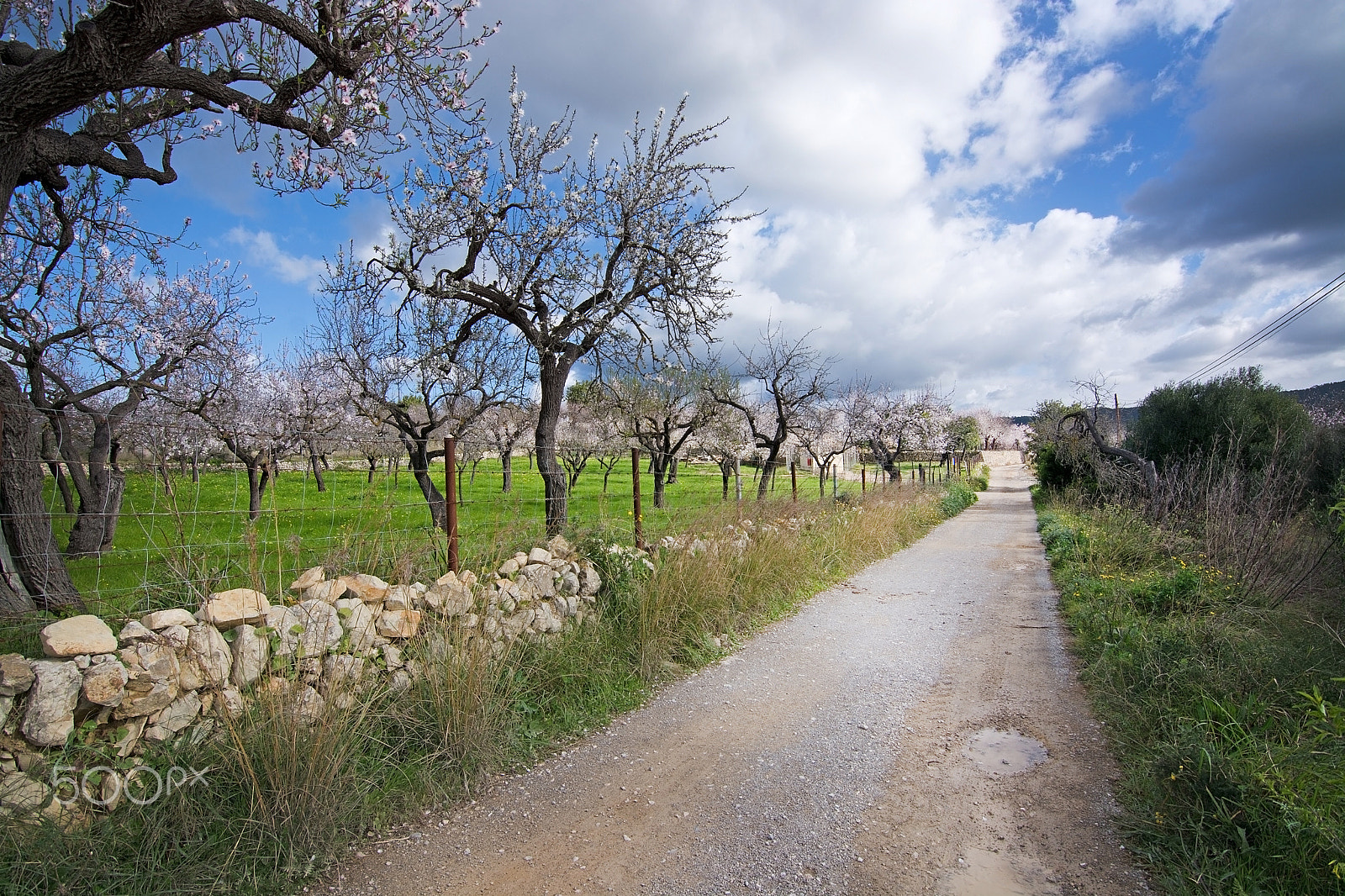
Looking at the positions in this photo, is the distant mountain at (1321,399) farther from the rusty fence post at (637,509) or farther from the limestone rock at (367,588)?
the limestone rock at (367,588)

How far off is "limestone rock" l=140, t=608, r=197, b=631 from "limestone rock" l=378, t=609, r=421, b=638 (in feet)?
3.45

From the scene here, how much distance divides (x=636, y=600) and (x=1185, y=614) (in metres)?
5.37

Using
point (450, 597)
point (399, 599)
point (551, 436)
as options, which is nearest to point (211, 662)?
point (399, 599)

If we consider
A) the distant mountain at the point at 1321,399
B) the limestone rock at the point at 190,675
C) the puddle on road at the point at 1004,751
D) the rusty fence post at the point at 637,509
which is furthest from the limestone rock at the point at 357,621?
the distant mountain at the point at 1321,399

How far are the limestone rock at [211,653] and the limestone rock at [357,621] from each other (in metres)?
0.62

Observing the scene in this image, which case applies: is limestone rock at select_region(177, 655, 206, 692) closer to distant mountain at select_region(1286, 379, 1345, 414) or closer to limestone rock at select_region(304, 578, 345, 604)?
limestone rock at select_region(304, 578, 345, 604)

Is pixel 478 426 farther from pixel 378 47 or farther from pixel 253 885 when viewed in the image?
pixel 253 885

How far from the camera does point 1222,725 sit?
362 cm

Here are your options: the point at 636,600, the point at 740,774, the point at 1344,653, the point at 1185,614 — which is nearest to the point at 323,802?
the point at 740,774

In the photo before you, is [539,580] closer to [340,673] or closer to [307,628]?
[307,628]

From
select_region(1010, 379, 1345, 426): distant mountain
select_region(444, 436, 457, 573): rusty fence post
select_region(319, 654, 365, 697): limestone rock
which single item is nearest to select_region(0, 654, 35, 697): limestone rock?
select_region(319, 654, 365, 697): limestone rock

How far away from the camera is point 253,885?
274cm

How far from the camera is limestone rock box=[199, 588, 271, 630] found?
3.56 metres

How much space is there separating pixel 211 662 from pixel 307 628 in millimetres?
514
